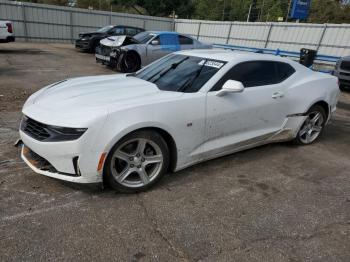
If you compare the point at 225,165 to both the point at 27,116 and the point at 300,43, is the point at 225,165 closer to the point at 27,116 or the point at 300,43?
the point at 27,116

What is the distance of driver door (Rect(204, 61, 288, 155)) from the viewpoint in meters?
3.55

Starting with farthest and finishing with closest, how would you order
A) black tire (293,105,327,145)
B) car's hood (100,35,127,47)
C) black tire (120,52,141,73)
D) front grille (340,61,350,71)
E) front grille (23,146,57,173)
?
car's hood (100,35,127,47) → front grille (340,61,350,71) → black tire (120,52,141,73) → black tire (293,105,327,145) → front grille (23,146,57,173)

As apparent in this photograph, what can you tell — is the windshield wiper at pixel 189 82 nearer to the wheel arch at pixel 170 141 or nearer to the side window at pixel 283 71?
the wheel arch at pixel 170 141

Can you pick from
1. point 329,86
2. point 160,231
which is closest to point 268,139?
point 329,86

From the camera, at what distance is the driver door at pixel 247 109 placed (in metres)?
3.55

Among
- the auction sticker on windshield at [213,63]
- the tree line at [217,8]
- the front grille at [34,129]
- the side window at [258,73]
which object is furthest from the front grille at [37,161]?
the tree line at [217,8]

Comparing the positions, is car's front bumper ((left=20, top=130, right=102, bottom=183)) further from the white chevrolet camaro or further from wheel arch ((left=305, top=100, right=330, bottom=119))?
wheel arch ((left=305, top=100, right=330, bottom=119))

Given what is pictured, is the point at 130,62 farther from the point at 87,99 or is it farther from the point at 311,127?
the point at 87,99

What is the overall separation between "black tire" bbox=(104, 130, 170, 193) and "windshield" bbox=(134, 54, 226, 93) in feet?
2.35

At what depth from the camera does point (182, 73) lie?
3.82 meters

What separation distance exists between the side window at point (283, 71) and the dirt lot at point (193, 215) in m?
1.23

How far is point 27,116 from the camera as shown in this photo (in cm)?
308

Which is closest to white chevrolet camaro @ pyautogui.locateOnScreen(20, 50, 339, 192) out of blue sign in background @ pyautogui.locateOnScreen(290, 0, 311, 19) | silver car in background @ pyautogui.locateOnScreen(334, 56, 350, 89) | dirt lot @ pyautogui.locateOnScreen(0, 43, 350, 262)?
dirt lot @ pyautogui.locateOnScreen(0, 43, 350, 262)

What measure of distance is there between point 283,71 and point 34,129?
3478mm
